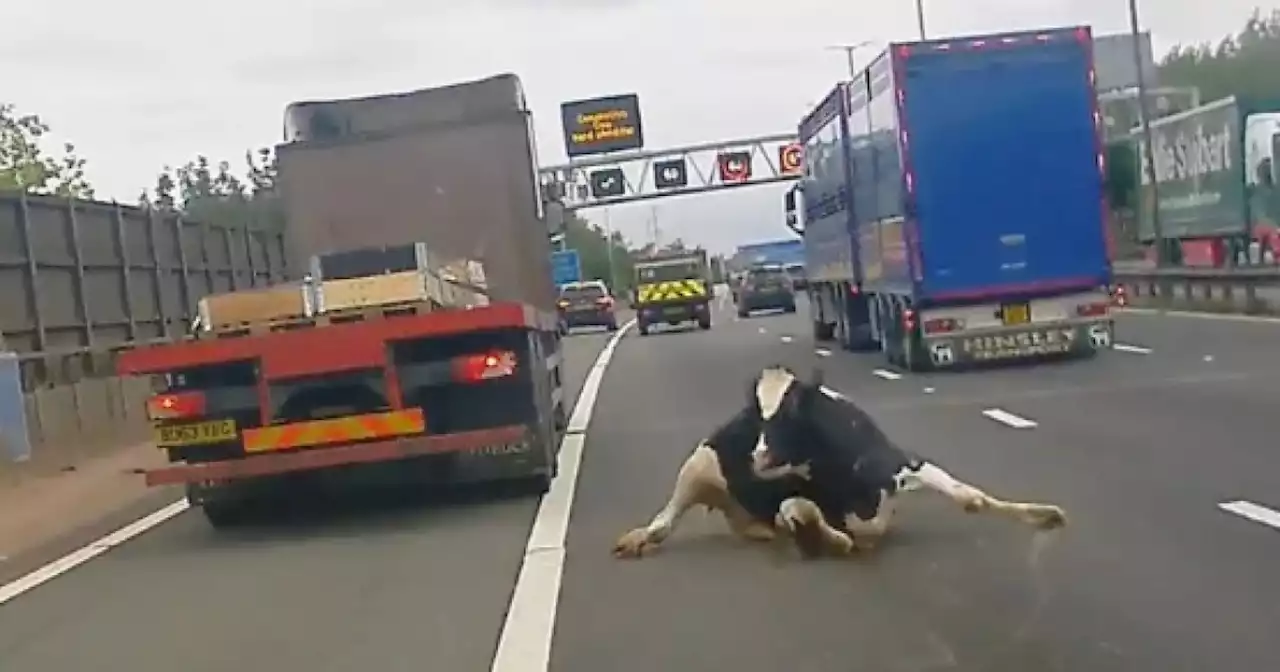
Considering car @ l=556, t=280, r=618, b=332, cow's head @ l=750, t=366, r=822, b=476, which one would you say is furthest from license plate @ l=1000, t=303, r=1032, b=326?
car @ l=556, t=280, r=618, b=332

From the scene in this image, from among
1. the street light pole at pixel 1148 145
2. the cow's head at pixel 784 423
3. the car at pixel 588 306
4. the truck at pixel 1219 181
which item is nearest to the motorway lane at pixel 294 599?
the cow's head at pixel 784 423

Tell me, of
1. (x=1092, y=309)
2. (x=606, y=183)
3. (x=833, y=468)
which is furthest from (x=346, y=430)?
(x=606, y=183)

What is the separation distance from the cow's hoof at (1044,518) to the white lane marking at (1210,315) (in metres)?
18.7

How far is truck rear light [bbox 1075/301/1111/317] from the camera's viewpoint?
23984mm

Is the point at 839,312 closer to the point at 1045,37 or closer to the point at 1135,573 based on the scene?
the point at 1045,37

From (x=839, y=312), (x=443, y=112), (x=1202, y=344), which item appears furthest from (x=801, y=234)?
(x=443, y=112)

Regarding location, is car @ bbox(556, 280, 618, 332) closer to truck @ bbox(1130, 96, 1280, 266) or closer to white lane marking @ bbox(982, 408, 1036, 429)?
truck @ bbox(1130, 96, 1280, 266)

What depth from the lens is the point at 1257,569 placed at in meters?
9.09

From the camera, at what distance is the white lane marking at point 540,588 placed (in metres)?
8.36

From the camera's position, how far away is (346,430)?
13.4 metres

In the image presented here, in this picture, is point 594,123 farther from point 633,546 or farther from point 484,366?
point 633,546

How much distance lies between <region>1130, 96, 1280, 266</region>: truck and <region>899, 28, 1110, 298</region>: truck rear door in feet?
54.7

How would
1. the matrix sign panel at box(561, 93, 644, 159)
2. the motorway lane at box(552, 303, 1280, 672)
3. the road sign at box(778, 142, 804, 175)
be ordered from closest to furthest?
the motorway lane at box(552, 303, 1280, 672) < the matrix sign panel at box(561, 93, 644, 159) < the road sign at box(778, 142, 804, 175)

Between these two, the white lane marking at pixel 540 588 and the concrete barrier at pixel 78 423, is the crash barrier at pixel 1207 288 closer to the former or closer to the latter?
the concrete barrier at pixel 78 423
